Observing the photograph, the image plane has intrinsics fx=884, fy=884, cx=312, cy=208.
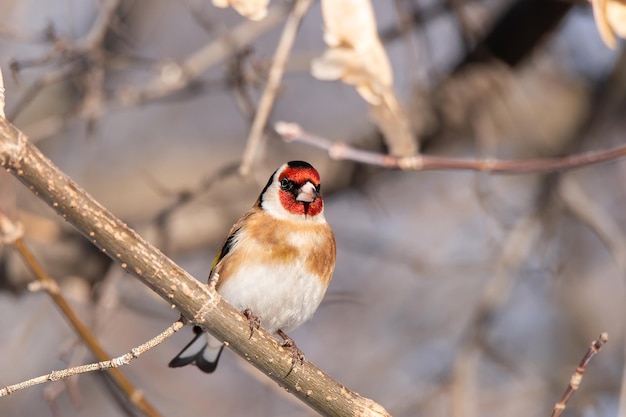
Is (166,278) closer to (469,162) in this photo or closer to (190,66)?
(469,162)

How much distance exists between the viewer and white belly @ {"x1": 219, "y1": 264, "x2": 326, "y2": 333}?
3402 millimetres

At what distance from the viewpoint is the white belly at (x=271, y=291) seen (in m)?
3.40

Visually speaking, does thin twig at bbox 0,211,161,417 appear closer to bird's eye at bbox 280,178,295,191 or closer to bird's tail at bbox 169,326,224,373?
bird's tail at bbox 169,326,224,373

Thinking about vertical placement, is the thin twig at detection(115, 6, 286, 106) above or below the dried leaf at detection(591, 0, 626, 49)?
above

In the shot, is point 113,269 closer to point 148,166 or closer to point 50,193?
point 148,166

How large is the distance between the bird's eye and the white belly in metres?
0.36

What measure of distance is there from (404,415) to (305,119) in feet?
10.9

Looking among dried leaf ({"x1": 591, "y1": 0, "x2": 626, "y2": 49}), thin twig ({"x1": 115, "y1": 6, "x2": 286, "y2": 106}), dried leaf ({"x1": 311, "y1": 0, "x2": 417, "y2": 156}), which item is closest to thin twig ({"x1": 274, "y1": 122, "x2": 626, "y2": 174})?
dried leaf ({"x1": 311, "y1": 0, "x2": 417, "y2": 156})

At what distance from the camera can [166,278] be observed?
7.68 ft

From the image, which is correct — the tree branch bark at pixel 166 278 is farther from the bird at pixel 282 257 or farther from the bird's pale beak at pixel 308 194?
the bird's pale beak at pixel 308 194

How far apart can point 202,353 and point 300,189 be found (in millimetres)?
929

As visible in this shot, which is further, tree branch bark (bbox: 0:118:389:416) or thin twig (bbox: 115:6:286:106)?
thin twig (bbox: 115:6:286:106)

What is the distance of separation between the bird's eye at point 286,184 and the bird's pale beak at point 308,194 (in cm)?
7

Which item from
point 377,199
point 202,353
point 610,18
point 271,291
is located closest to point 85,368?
point 271,291
